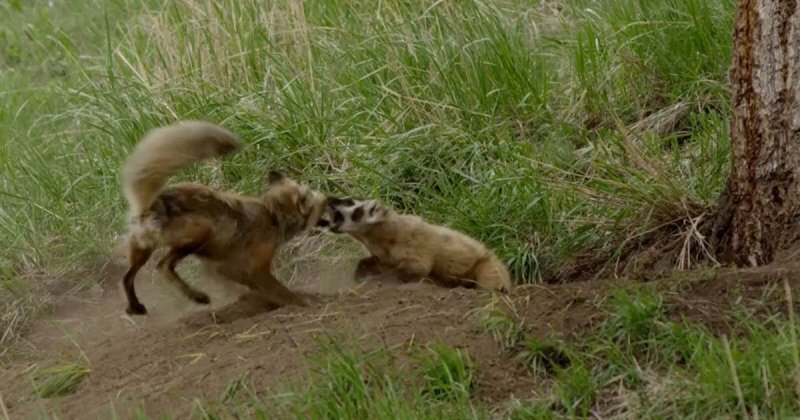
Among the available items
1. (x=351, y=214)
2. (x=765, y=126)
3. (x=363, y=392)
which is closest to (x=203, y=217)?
(x=351, y=214)

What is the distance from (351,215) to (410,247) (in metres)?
0.36

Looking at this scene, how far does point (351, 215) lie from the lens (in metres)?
6.95

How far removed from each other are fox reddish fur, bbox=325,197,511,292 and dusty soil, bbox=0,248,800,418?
0.44 m

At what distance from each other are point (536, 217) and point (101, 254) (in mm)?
2426

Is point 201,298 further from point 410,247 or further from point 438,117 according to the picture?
point 438,117

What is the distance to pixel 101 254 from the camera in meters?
7.68

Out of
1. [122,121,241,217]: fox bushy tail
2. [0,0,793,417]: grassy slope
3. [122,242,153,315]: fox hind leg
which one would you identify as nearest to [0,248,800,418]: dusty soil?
[122,242,153,315]: fox hind leg

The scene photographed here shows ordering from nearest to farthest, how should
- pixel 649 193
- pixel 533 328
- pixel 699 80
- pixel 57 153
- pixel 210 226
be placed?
1. pixel 533 328
2. pixel 210 226
3. pixel 649 193
4. pixel 699 80
5. pixel 57 153

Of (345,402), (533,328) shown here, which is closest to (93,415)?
(345,402)

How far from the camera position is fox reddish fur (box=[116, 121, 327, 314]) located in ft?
18.8

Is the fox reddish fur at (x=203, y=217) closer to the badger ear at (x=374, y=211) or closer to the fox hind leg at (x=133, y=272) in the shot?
the fox hind leg at (x=133, y=272)

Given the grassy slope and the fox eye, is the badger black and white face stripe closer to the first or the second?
the fox eye

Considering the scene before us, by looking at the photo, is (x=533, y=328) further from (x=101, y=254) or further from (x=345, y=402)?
(x=101, y=254)

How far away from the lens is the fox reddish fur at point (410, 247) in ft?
22.5
